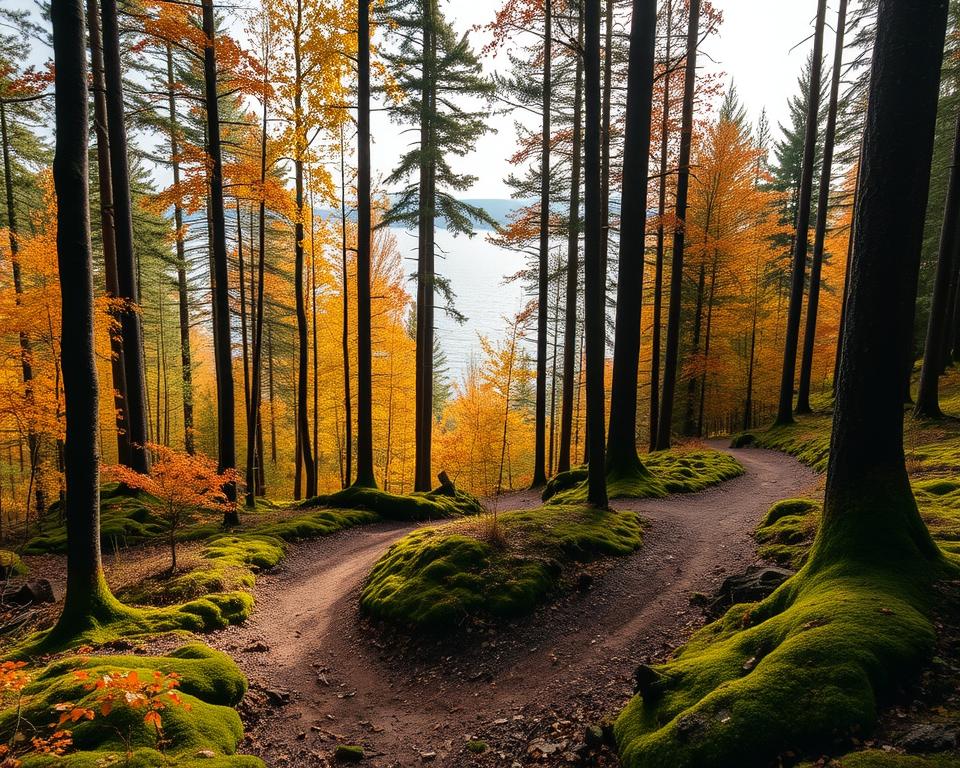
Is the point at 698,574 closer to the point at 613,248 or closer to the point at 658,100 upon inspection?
the point at 613,248

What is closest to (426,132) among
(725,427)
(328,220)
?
(328,220)

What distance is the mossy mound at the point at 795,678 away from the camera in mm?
2666

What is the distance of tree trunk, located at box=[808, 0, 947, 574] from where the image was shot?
371 cm

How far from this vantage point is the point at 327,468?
27.9 metres

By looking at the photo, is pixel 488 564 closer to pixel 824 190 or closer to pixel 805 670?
pixel 805 670

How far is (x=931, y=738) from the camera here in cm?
238

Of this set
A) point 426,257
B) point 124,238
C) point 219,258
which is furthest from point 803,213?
point 124,238

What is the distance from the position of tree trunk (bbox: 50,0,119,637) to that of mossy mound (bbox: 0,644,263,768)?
147cm

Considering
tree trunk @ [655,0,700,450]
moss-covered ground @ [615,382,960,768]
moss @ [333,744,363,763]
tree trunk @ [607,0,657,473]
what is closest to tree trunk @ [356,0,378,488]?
Answer: tree trunk @ [607,0,657,473]

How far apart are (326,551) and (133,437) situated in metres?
5.90

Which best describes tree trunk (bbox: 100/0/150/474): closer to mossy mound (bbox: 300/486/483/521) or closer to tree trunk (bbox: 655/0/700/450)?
mossy mound (bbox: 300/486/483/521)

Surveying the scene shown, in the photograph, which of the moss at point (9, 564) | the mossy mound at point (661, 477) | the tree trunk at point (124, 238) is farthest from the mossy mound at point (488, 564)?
the tree trunk at point (124, 238)

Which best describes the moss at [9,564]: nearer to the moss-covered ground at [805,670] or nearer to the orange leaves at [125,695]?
the orange leaves at [125,695]

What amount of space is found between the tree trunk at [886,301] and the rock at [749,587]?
0.80 m
